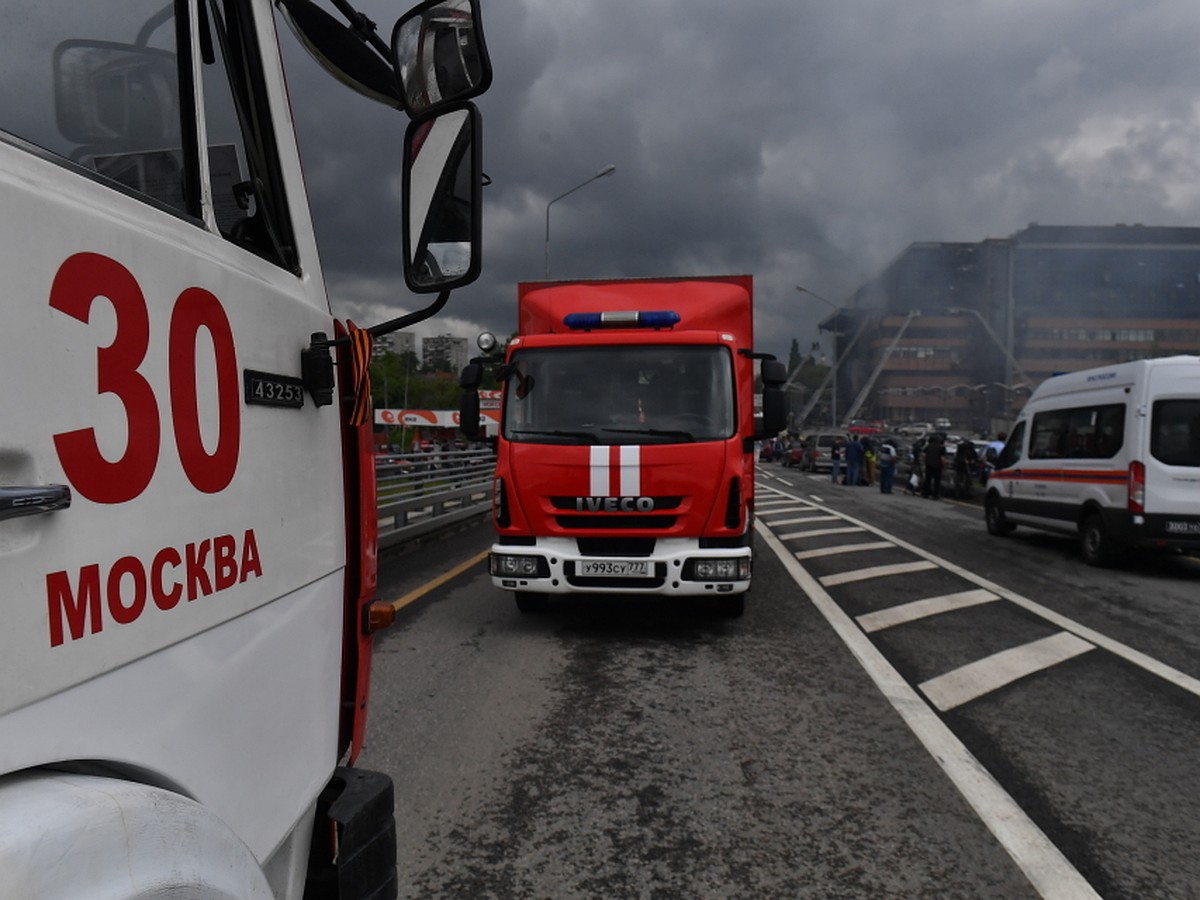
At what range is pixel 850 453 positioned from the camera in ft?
95.9

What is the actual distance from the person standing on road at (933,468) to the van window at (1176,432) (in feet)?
43.5

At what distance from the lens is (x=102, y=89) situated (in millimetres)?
1367

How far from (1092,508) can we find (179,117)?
37.4 feet

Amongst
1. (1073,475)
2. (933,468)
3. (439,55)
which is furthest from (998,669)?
(933,468)

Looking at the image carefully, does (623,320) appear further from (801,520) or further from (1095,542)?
(801,520)

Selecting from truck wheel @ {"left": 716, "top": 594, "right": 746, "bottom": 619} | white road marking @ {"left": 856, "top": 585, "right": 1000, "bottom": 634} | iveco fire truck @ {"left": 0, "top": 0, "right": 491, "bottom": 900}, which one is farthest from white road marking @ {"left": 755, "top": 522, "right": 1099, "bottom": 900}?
iveco fire truck @ {"left": 0, "top": 0, "right": 491, "bottom": 900}

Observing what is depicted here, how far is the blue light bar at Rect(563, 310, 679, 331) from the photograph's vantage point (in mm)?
7199

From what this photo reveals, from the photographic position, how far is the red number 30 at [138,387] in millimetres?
1069

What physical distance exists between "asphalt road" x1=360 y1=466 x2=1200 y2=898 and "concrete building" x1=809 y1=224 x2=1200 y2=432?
142ft

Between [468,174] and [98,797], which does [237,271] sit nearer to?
[468,174]

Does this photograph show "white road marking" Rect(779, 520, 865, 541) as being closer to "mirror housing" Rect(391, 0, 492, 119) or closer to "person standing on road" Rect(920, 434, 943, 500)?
"person standing on road" Rect(920, 434, 943, 500)

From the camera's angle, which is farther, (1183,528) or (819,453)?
(819,453)

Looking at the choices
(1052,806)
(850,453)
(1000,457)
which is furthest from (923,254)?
(1052,806)

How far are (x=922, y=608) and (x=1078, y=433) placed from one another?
503 cm
